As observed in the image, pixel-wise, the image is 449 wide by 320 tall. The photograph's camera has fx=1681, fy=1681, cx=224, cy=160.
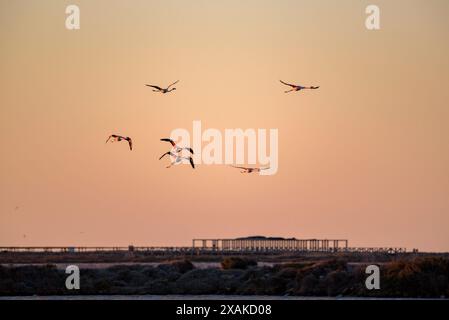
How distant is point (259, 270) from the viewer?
119188mm

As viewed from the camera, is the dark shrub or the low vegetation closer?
the low vegetation

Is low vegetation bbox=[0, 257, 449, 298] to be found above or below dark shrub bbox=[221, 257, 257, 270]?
below

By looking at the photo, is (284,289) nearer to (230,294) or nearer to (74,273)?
(230,294)

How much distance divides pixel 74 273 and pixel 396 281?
898 inches
